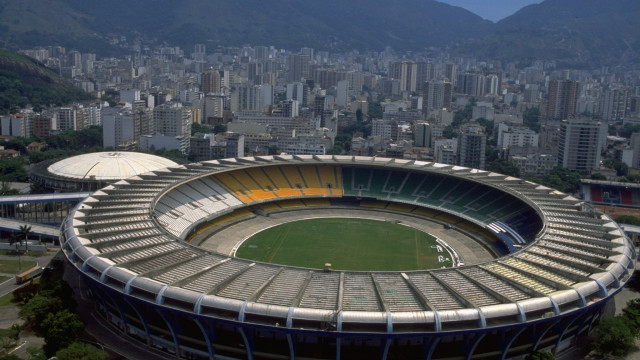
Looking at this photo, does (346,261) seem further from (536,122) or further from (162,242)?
(536,122)

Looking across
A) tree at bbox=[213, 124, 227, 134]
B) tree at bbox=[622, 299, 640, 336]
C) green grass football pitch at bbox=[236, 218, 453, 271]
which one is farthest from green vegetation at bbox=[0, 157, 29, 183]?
tree at bbox=[622, 299, 640, 336]

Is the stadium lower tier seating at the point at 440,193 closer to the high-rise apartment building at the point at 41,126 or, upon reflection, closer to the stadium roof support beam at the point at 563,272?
the stadium roof support beam at the point at 563,272

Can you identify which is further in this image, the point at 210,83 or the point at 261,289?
the point at 210,83

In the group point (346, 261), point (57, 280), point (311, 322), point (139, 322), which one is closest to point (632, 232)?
point (346, 261)

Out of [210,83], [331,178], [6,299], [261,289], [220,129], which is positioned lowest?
[6,299]

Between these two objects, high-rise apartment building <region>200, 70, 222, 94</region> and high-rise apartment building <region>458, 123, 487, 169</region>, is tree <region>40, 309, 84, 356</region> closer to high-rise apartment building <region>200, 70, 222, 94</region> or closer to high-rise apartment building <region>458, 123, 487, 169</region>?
high-rise apartment building <region>458, 123, 487, 169</region>

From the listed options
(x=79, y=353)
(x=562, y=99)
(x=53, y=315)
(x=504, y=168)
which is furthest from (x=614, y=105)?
(x=79, y=353)

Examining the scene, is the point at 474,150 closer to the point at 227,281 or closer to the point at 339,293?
the point at 339,293
